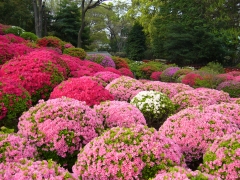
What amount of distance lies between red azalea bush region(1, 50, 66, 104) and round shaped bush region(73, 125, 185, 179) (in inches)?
141

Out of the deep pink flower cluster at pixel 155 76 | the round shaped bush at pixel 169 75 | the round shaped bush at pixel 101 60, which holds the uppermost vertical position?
the round shaped bush at pixel 101 60

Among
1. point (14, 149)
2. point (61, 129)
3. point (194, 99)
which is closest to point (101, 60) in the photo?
point (194, 99)

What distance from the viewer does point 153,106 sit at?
22.8 ft

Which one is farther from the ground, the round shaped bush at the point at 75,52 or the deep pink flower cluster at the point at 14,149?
the round shaped bush at the point at 75,52

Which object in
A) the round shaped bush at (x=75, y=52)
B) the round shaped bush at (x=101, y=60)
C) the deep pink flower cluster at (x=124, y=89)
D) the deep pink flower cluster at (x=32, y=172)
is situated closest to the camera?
the deep pink flower cluster at (x=32, y=172)

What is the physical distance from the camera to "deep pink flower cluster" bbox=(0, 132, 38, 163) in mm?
3516

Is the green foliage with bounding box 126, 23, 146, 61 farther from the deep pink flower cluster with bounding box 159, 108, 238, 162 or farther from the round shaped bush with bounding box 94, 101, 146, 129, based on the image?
the deep pink flower cluster with bounding box 159, 108, 238, 162

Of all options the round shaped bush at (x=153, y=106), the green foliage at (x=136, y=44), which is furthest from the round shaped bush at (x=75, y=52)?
the green foliage at (x=136, y=44)

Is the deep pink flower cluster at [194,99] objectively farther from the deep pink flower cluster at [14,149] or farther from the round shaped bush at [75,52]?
the round shaped bush at [75,52]

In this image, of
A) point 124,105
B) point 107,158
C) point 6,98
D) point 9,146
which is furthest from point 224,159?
point 6,98

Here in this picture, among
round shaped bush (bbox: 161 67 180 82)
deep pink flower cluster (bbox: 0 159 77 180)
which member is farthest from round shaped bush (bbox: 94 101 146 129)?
round shaped bush (bbox: 161 67 180 82)

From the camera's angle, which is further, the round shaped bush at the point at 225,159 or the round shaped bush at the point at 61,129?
the round shaped bush at the point at 61,129

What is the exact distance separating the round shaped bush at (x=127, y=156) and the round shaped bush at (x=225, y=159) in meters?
0.40

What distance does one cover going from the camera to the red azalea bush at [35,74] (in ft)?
22.4
